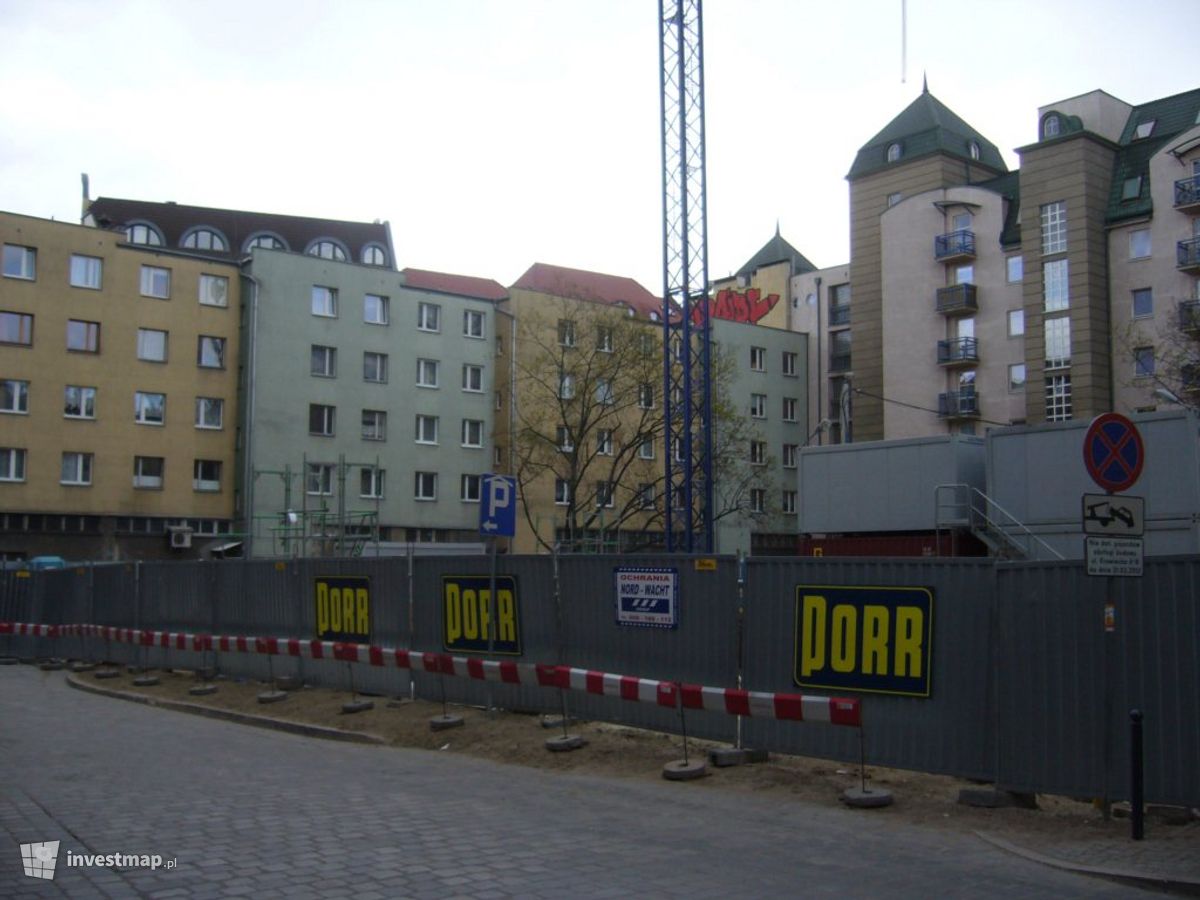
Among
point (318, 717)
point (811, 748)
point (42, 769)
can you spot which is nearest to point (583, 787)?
point (811, 748)

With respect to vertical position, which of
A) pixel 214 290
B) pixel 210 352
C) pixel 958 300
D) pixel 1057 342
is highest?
pixel 958 300

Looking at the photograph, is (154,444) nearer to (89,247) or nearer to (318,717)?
(89,247)

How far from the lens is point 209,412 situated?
55.1m

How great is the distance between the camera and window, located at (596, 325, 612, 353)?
54125 millimetres

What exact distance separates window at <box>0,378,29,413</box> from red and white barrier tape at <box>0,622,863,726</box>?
102 ft

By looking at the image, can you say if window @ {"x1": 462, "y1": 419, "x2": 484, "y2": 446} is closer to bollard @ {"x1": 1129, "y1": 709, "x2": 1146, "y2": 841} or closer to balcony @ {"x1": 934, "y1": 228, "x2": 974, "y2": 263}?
balcony @ {"x1": 934, "y1": 228, "x2": 974, "y2": 263}

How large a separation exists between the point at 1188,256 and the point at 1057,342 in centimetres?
633

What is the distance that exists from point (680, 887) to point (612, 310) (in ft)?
169

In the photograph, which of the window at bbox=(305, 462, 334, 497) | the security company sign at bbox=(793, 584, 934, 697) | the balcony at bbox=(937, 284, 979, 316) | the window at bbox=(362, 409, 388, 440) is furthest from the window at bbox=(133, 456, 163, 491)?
the security company sign at bbox=(793, 584, 934, 697)

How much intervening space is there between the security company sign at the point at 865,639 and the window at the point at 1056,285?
46.7 meters

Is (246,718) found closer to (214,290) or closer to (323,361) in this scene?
(323,361)

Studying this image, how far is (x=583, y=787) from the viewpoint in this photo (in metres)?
11.7

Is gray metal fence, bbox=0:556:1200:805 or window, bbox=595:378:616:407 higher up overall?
window, bbox=595:378:616:407

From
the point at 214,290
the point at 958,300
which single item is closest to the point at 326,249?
the point at 214,290
